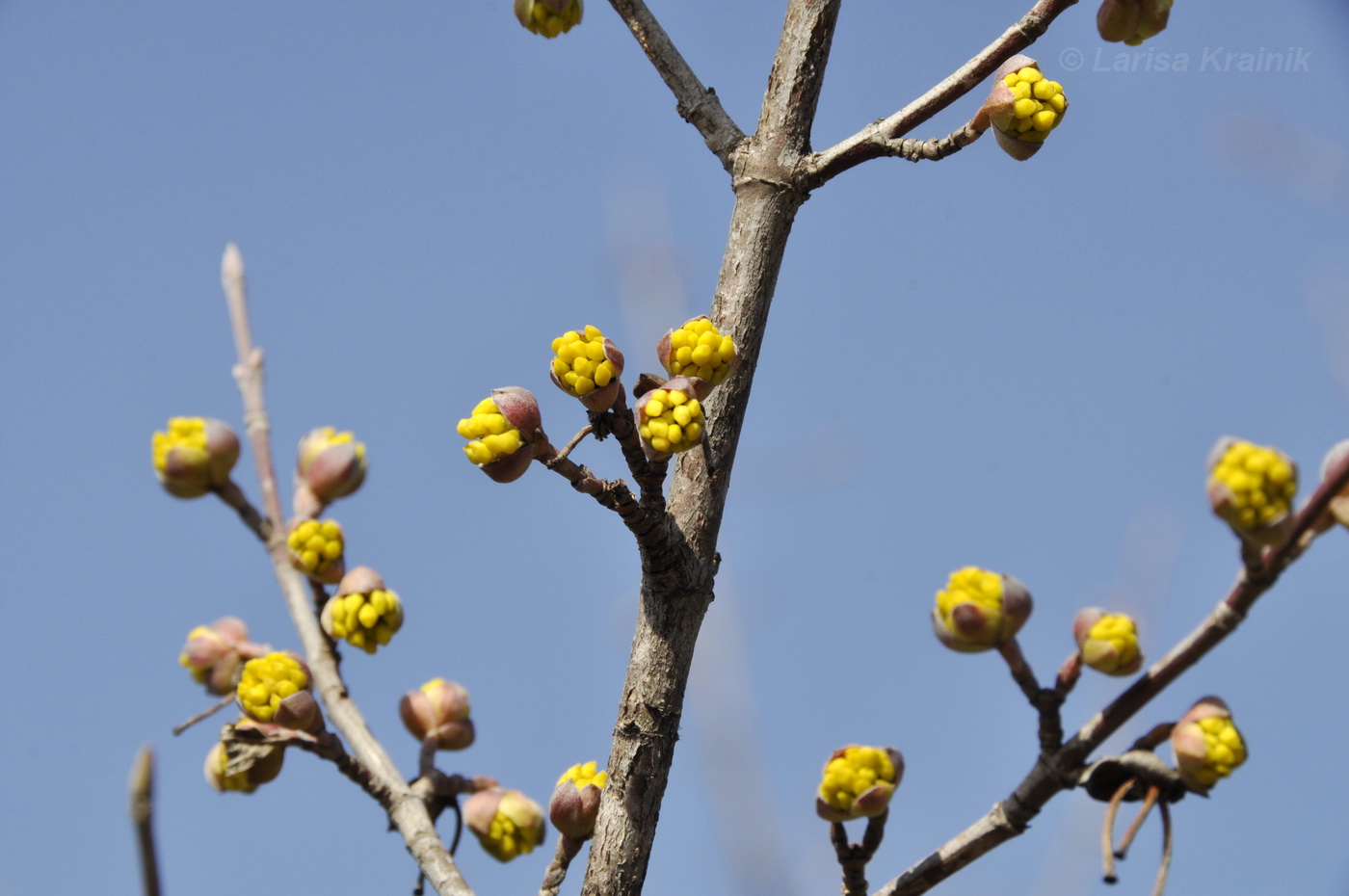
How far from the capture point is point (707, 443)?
6.33ft

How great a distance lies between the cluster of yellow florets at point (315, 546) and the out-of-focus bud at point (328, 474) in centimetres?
17

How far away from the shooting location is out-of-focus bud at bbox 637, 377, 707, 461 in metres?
1.59

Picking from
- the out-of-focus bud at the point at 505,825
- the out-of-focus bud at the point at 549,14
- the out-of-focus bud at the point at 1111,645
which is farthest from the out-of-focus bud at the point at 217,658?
the out-of-focus bud at the point at 1111,645

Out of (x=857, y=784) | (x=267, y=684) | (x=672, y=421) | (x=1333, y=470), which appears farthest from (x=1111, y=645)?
(x=267, y=684)

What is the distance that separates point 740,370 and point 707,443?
0.14 meters

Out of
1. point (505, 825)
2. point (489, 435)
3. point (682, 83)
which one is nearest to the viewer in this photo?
point (489, 435)

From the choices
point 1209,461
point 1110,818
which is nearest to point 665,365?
point 1209,461

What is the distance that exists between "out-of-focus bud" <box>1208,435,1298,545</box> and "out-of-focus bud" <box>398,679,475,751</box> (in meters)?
1.72

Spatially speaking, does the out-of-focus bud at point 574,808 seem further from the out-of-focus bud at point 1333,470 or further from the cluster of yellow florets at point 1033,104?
the cluster of yellow florets at point 1033,104

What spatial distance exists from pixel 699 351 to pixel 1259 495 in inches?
30.7

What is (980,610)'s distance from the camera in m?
1.76

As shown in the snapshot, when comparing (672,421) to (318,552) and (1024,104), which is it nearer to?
(1024,104)

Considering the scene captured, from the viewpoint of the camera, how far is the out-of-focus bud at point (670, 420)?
5.22 ft

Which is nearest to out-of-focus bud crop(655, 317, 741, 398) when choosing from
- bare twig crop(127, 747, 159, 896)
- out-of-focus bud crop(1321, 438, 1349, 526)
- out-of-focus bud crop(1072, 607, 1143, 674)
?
out-of-focus bud crop(1072, 607, 1143, 674)
